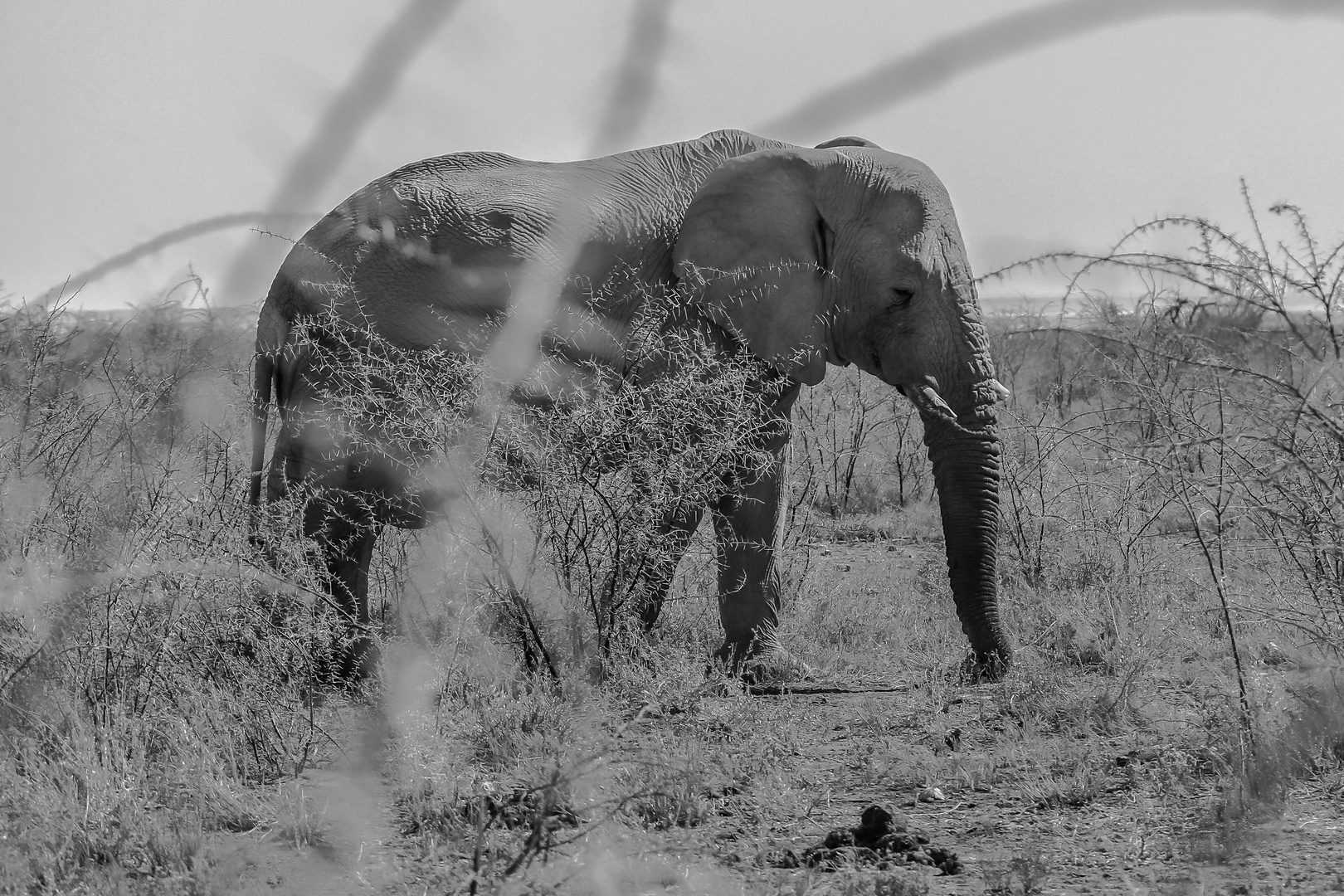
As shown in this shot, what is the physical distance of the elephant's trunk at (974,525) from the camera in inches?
214

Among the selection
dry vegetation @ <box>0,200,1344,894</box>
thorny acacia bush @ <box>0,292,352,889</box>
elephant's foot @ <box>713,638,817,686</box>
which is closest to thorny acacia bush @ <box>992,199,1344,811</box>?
dry vegetation @ <box>0,200,1344,894</box>

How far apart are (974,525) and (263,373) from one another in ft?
9.75

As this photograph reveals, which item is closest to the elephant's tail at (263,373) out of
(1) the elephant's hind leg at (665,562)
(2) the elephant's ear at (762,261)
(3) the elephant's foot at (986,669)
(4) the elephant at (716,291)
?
(4) the elephant at (716,291)

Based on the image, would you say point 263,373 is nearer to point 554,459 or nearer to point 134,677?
point 554,459

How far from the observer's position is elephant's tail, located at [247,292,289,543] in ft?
17.9

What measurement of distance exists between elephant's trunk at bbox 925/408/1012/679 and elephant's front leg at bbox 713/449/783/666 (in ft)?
2.43

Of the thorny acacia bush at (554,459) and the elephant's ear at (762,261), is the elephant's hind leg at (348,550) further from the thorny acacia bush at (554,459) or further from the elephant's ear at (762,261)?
the elephant's ear at (762,261)

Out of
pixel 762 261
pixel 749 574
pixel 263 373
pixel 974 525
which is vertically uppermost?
pixel 762 261

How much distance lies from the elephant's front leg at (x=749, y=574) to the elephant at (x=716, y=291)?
0.03ft

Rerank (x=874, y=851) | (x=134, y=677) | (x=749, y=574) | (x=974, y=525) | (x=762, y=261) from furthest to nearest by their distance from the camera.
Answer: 1. (x=762, y=261)
2. (x=749, y=574)
3. (x=974, y=525)
4. (x=134, y=677)
5. (x=874, y=851)

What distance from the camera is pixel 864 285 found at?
6039mm

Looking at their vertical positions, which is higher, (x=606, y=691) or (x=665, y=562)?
(x=665, y=562)

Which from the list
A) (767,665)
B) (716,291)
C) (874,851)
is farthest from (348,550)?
(874,851)

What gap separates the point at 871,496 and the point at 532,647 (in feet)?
17.4
